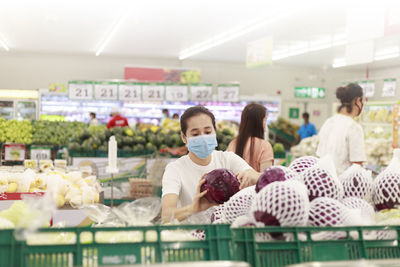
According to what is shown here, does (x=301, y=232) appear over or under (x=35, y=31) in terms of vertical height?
under

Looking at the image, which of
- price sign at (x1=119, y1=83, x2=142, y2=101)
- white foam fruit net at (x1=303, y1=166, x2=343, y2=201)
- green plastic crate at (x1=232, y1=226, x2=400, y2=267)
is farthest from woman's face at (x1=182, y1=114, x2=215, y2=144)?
price sign at (x1=119, y1=83, x2=142, y2=101)

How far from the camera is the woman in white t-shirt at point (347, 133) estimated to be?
143 inches

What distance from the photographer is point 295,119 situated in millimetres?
17562

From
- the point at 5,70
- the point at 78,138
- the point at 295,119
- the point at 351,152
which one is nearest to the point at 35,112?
the point at 5,70

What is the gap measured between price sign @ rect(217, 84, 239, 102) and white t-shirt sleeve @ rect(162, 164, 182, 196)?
10.2 meters

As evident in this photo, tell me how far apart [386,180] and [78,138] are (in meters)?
5.50

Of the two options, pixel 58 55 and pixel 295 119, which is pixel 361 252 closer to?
pixel 58 55

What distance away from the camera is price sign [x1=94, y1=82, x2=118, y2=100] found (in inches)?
454

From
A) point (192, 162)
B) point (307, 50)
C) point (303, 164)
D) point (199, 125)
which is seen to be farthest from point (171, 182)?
point (307, 50)

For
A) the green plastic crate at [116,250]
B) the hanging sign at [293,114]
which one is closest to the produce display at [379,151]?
the green plastic crate at [116,250]

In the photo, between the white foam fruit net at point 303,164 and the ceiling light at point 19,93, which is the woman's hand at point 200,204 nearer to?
the white foam fruit net at point 303,164

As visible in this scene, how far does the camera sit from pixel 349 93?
3633 mm

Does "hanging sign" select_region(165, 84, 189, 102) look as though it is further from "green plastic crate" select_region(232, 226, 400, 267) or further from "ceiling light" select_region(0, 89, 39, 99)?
"green plastic crate" select_region(232, 226, 400, 267)

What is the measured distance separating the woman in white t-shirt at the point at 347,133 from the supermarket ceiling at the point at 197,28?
1093 mm
